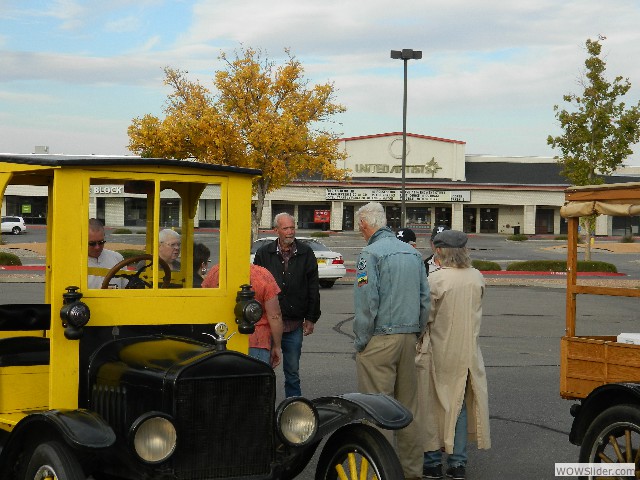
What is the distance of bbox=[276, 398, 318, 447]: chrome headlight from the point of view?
16.3 feet

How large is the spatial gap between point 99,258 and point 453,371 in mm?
2902

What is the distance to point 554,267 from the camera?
33.8m

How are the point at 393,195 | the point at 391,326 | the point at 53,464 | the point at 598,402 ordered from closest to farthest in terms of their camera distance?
the point at 53,464 < the point at 598,402 < the point at 391,326 < the point at 393,195

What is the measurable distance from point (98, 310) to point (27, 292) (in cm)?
1748

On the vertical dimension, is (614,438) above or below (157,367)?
below

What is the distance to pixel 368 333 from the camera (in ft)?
21.6

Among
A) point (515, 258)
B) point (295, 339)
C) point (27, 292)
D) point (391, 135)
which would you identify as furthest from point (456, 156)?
point (295, 339)

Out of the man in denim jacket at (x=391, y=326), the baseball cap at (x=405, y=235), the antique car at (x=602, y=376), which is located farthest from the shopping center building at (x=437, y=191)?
the man in denim jacket at (x=391, y=326)

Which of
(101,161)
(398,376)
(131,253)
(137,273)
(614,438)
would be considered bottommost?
(614,438)

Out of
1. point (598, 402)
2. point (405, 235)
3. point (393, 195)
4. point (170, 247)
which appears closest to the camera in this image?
point (170, 247)

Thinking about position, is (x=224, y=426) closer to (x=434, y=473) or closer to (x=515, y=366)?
(x=434, y=473)

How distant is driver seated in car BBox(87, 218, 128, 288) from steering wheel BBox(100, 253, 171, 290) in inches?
1.1

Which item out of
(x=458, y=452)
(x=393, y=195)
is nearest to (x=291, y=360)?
(x=458, y=452)
